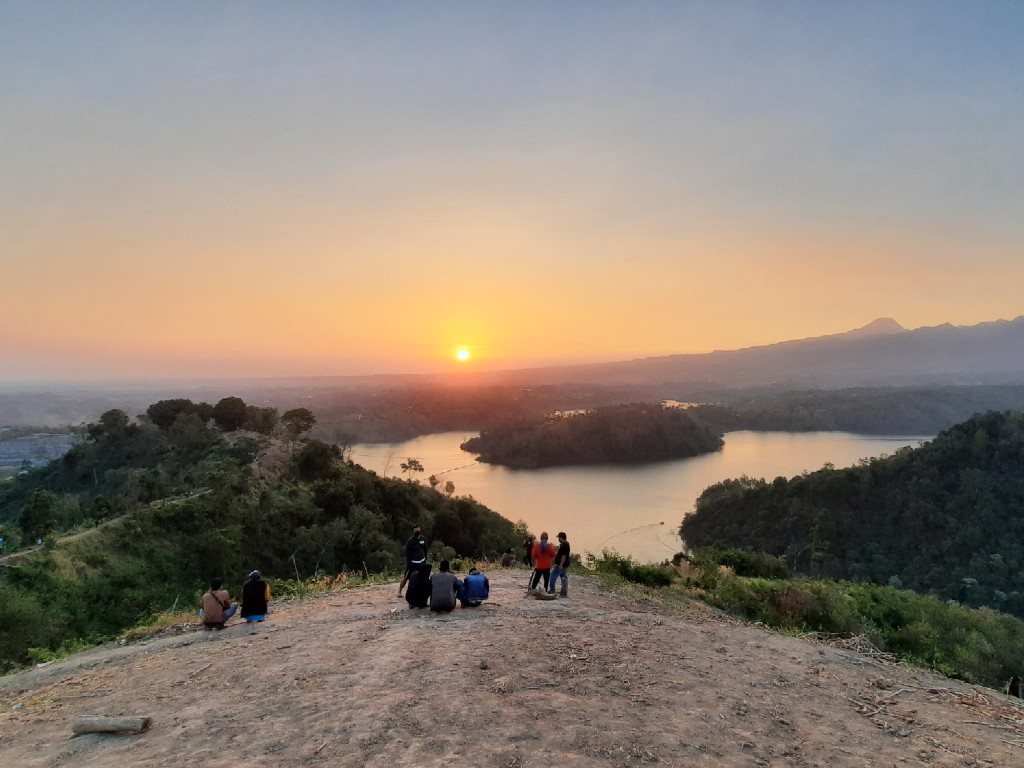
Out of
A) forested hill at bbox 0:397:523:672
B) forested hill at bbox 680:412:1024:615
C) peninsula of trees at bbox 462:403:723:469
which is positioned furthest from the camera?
peninsula of trees at bbox 462:403:723:469

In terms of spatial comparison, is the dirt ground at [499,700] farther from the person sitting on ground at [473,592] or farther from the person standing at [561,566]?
the person standing at [561,566]

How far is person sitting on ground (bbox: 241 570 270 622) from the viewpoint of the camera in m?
8.34

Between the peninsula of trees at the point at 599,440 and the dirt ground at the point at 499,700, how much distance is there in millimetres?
69686

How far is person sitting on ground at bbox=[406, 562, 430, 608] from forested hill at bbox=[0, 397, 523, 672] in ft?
22.0

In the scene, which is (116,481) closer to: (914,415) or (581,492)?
(581,492)

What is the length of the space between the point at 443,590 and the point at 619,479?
61.7 meters

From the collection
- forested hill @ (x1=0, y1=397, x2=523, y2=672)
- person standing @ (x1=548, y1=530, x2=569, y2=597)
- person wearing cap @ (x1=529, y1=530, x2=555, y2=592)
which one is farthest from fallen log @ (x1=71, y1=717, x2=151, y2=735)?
forested hill @ (x1=0, y1=397, x2=523, y2=672)

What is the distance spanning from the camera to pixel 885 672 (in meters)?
7.02

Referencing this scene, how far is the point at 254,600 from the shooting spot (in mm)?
8414

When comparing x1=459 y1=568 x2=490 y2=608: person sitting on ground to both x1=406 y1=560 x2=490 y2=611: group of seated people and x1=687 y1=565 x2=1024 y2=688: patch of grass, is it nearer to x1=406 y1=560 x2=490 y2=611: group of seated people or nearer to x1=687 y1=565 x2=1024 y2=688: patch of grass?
x1=406 y1=560 x2=490 y2=611: group of seated people

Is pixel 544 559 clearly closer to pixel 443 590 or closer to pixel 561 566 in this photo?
pixel 561 566

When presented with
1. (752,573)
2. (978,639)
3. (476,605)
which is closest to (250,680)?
(476,605)

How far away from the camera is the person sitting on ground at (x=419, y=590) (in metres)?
8.30

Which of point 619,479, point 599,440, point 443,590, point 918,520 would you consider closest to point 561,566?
point 443,590
